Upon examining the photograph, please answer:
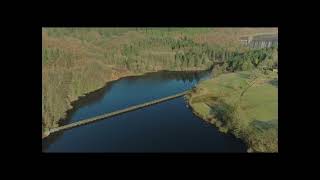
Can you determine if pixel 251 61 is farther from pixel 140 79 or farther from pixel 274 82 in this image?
pixel 140 79

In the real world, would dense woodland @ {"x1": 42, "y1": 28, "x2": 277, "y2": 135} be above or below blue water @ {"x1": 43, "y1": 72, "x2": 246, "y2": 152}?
above

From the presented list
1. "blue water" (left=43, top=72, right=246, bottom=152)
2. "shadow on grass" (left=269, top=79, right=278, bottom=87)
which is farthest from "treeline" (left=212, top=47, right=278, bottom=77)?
"blue water" (left=43, top=72, right=246, bottom=152)

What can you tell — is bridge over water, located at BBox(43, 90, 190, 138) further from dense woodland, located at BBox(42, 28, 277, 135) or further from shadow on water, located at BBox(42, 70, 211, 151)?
shadow on water, located at BBox(42, 70, 211, 151)

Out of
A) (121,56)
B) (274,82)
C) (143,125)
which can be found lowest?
(143,125)

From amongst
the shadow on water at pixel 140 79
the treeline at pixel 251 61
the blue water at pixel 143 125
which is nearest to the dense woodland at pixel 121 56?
the treeline at pixel 251 61

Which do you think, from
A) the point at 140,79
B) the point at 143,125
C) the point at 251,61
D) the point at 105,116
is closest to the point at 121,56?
the point at 140,79
